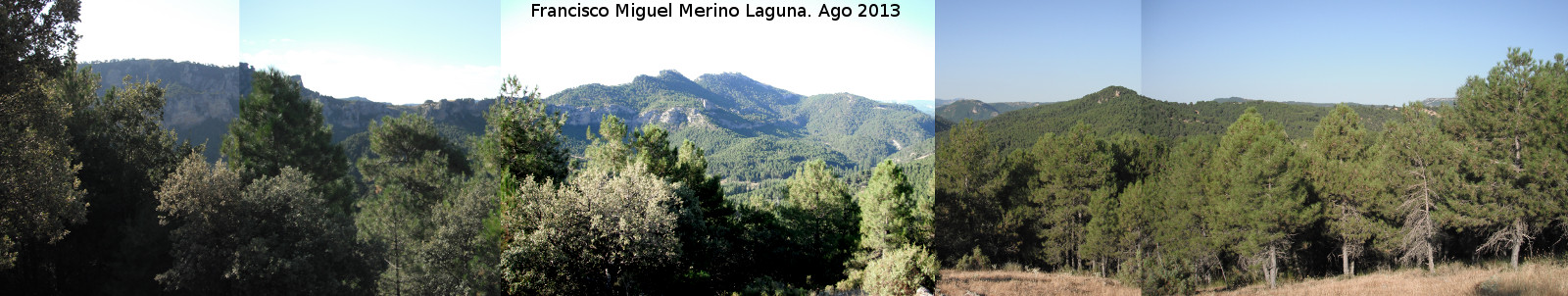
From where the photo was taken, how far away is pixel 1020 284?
9.71 metres

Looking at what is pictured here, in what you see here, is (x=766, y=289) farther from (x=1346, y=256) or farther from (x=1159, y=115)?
(x=1346, y=256)

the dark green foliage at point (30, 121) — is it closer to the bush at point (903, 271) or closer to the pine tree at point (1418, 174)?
the bush at point (903, 271)

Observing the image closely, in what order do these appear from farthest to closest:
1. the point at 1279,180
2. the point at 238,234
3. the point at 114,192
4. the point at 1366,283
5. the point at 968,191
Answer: the point at 968,191 < the point at 114,192 < the point at 238,234 < the point at 1279,180 < the point at 1366,283

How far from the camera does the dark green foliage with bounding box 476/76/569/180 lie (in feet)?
31.0

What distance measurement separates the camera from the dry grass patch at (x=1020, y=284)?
27.7ft

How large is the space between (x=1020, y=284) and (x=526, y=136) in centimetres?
862

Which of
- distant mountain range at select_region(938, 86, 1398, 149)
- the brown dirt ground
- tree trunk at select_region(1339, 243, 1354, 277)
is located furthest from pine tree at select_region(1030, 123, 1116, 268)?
tree trunk at select_region(1339, 243, 1354, 277)

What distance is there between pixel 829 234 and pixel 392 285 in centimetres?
1286

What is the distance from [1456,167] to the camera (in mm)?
9219

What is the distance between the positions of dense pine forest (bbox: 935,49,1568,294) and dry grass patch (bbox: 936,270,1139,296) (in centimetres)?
43

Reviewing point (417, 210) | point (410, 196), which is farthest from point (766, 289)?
point (410, 196)

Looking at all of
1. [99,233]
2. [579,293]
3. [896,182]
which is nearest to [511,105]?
[579,293]

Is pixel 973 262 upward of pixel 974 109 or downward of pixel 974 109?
downward

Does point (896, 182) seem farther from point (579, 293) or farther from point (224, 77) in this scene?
point (224, 77)
